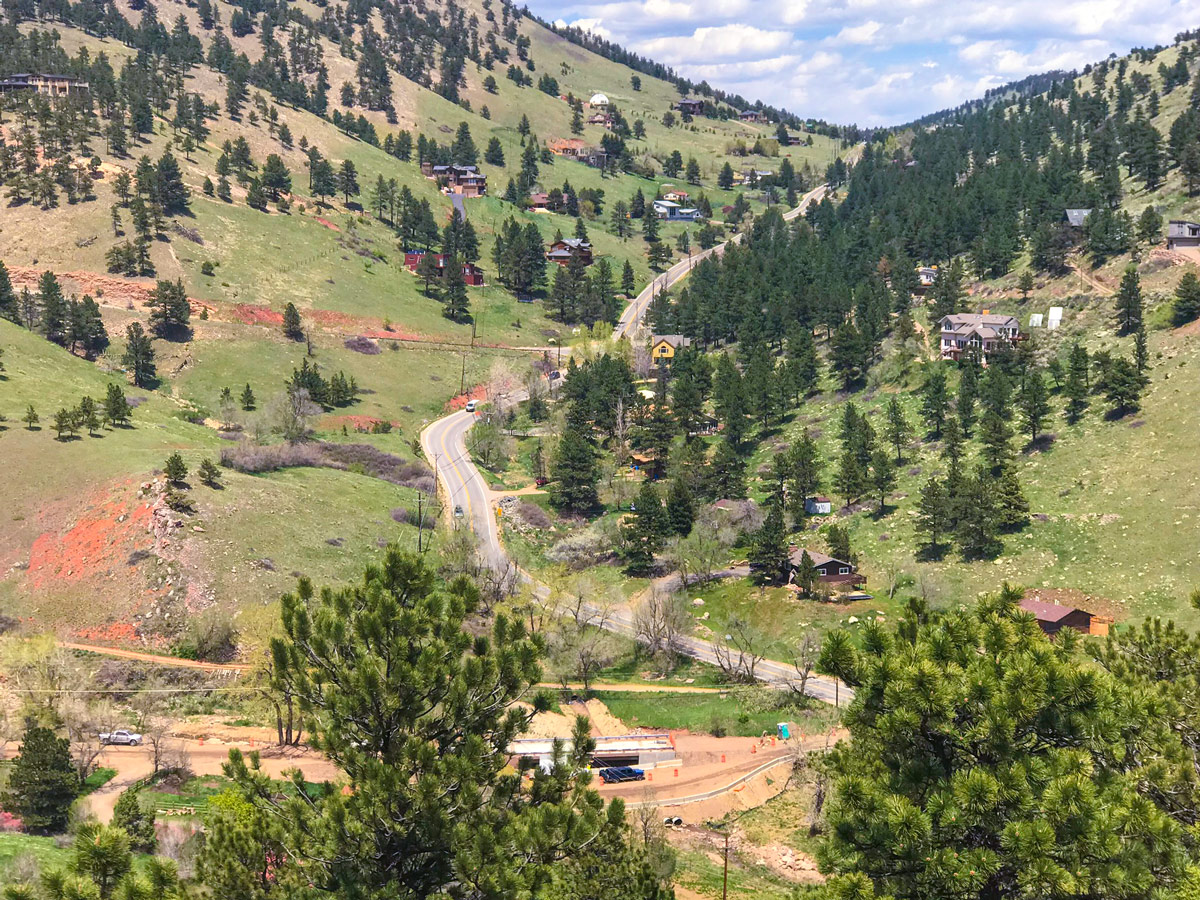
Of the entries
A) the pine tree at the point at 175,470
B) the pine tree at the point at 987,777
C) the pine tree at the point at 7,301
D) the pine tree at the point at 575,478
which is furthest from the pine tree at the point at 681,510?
the pine tree at the point at 7,301

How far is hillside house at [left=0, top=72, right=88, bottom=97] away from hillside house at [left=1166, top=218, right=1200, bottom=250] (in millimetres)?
177764

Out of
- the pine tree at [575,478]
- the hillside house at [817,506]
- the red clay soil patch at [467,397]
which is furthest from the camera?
the red clay soil patch at [467,397]

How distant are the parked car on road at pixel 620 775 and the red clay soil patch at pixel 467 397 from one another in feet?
267

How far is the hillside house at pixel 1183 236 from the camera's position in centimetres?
11225

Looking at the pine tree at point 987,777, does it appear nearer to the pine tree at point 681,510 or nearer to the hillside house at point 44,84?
the pine tree at point 681,510

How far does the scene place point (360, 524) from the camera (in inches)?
3381

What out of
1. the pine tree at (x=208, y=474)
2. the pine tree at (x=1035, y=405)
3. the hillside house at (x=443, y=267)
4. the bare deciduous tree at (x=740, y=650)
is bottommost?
the bare deciduous tree at (x=740, y=650)

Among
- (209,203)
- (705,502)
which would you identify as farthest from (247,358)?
(705,502)

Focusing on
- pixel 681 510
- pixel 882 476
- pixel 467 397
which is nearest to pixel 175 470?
pixel 681 510

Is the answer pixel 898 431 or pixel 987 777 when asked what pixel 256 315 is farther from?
pixel 987 777

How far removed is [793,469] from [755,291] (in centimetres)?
6181

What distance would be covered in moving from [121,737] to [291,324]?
3432 inches

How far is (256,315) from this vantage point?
13438 centimetres

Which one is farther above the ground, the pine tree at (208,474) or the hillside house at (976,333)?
the hillside house at (976,333)
